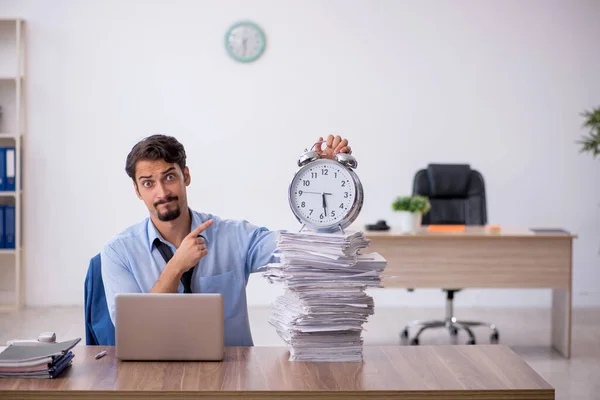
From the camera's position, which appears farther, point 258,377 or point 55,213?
point 55,213

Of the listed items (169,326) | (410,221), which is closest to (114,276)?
(169,326)

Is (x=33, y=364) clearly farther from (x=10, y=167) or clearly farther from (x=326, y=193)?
(x=10, y=167)

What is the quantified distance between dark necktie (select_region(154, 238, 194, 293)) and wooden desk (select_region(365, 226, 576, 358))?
2.55 metres

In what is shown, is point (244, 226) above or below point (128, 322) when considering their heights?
above

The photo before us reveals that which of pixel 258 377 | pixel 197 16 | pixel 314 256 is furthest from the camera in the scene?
pixel 197 16

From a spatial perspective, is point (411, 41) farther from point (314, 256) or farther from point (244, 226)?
point (314, 256)

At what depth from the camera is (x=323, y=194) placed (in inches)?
85.9

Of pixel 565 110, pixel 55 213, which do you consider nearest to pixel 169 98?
pixel 55 213

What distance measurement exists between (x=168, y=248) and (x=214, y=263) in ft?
0.52

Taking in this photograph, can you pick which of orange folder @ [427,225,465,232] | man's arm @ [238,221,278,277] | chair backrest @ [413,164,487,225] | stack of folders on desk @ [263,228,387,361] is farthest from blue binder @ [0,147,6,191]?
stack of folders on desk @ [263,228,387,361]

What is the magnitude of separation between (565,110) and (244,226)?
459cm

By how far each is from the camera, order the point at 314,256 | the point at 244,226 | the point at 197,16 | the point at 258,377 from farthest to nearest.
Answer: the point at 197,16, the point at 244,226, the point at 314,256, the point at 258,377

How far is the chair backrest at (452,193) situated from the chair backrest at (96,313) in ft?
10.7

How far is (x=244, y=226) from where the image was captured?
2.72m
